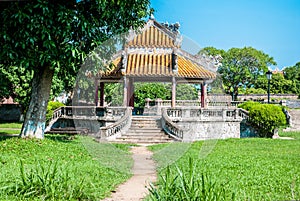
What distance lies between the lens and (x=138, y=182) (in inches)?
281

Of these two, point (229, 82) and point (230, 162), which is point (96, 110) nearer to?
point (230, 162)

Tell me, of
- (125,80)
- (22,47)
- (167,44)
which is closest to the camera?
(22,47)

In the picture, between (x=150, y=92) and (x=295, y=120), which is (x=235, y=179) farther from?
(x=150, y=92)

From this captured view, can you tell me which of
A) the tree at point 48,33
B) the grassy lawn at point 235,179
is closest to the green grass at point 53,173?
the grassy lawn at point 235,179

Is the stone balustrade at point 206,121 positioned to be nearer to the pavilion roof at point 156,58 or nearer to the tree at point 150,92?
the pavilion roof at point 156,58

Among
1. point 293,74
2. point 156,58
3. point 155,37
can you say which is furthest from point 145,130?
point 293,74

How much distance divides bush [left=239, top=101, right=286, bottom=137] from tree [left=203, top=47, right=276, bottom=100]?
27.3 m

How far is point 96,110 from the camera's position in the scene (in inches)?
762

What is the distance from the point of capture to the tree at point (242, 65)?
47.2 metres

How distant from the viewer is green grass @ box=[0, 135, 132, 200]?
17.0ft

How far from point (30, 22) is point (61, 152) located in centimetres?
419

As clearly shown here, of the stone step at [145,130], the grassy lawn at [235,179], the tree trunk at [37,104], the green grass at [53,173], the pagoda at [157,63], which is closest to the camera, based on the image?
the grassy lawn at [235,179]

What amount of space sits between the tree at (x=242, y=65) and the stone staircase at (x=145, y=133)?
30089 mm

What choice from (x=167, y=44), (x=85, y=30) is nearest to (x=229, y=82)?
(x=167, y=44)
